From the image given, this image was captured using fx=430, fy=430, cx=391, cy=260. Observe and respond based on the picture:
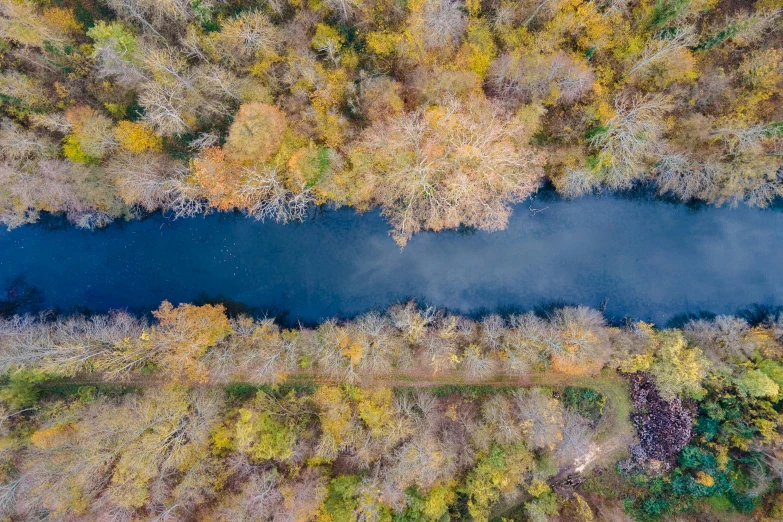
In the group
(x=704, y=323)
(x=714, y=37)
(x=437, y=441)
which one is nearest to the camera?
(x=714, y=37)

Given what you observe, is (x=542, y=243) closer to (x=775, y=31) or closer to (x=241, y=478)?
(x=775, y=31)

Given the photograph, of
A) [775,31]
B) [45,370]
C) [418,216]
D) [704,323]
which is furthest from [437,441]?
[775,31]

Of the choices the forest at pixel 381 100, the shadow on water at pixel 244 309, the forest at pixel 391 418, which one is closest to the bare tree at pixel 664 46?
the forest at pixel 381 100

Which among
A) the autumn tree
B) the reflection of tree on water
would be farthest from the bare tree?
the reflection of tree on water

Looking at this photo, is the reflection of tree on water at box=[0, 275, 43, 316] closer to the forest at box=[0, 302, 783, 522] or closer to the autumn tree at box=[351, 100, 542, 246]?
the forest at box=[0, 302, 783, 522]

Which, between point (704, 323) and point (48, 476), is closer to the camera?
point (48, 476)

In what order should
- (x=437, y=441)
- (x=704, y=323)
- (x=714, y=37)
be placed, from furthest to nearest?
(x=704, y=323) < (x=437, y=441) < (x=714, y=37)

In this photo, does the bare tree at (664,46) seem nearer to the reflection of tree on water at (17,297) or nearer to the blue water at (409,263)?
the blue water at (409,263)
